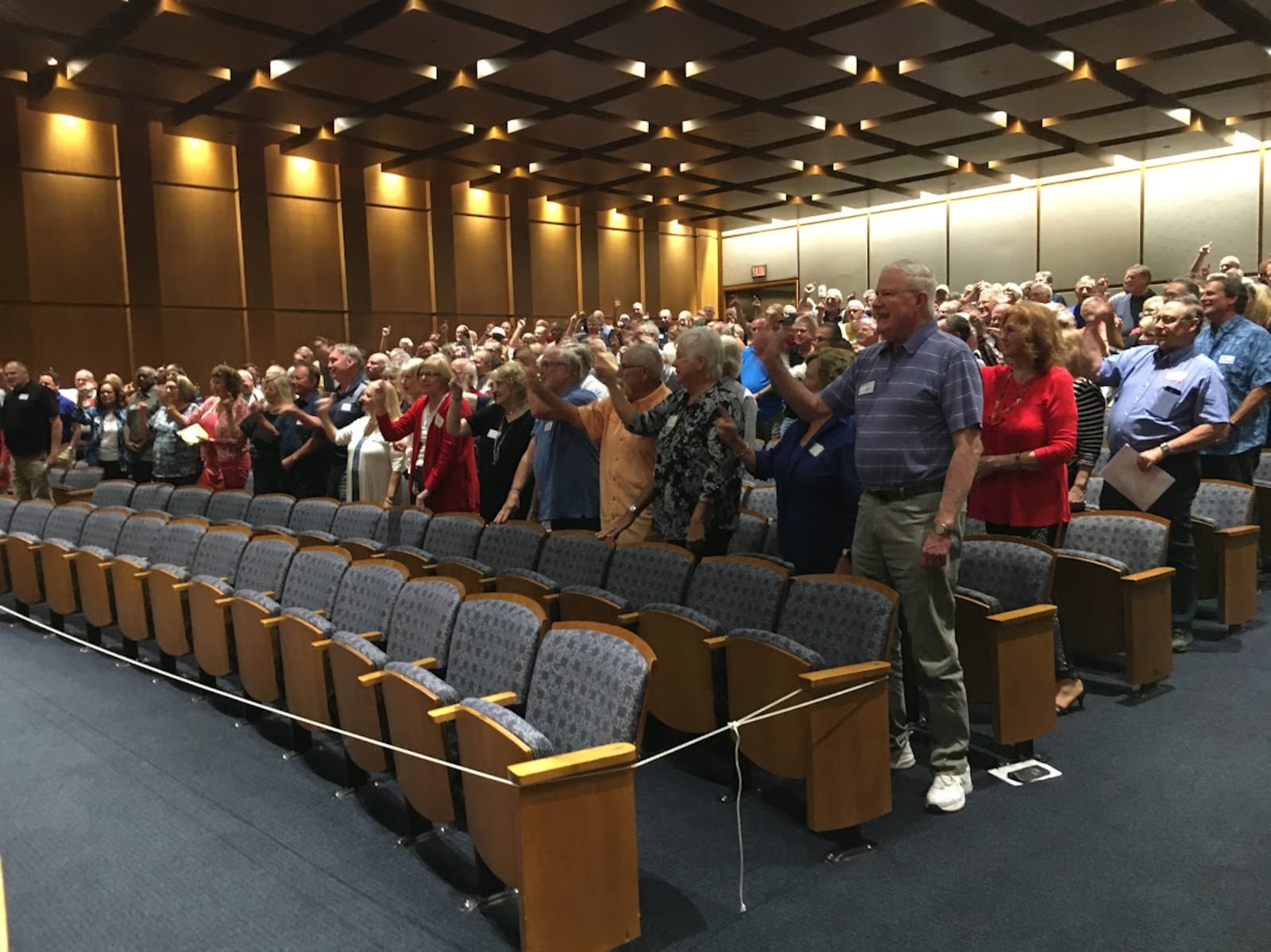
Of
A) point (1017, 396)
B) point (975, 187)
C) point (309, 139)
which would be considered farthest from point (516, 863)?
point (975, 187)

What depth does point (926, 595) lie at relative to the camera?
92.7 inches

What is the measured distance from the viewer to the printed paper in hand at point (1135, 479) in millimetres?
3277

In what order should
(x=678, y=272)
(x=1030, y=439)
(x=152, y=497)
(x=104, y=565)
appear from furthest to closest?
(x=678, y=272) → (x=152, y=497) → (x=104, y=565) → (x=1030, y=439)

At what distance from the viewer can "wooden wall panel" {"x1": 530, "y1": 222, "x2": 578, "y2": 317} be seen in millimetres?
14367

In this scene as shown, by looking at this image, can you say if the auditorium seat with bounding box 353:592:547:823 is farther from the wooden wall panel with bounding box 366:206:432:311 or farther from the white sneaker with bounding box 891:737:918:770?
the wooden wall panel with bounding box 366:206:432:311

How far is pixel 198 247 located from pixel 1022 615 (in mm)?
10999

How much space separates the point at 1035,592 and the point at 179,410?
554cm

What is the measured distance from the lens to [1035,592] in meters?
2.68

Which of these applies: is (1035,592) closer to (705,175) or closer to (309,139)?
(309,139)

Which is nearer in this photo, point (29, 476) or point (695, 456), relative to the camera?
point (695, 456)

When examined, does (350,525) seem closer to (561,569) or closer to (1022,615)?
(561,569)

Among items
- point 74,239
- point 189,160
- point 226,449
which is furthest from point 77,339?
point 226,449

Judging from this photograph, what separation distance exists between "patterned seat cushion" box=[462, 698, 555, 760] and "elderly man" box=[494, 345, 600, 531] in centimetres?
188

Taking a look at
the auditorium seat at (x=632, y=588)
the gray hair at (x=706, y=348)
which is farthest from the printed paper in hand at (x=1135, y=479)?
the auditorium seat at (x=632, y=588)
